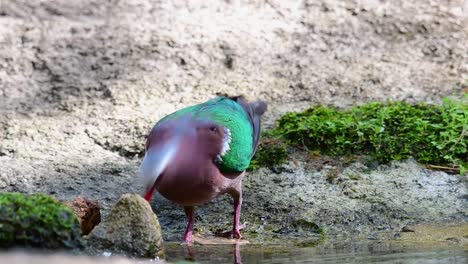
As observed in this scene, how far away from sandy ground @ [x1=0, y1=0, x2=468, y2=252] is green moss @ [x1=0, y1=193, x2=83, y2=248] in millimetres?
1956

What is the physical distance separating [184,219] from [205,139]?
3.17 ft

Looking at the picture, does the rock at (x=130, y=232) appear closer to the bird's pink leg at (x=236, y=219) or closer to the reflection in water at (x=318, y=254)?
the reflection in water at (x=318, y=254)

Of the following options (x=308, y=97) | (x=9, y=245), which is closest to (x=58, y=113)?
(x=308, y=97)

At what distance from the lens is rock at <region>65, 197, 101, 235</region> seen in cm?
470

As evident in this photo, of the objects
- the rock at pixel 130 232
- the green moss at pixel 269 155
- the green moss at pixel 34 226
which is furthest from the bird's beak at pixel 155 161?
the green moss at pixel 269 155

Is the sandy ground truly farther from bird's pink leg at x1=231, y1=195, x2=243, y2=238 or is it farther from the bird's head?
the bird's head

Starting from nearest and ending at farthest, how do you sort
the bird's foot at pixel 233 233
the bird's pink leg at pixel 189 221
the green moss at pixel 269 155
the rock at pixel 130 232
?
1. the rock at pixel 130 232
2. the bird's pink leg at pixel 189 221
3. the bird's foot at pixel 233 233
4. the green moss at pixel 269 155

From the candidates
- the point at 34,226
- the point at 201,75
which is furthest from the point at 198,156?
the point at 201,75

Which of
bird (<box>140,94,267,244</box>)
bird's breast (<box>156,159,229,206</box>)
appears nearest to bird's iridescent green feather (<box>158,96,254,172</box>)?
bird (<box>140,94,267,244</box>)

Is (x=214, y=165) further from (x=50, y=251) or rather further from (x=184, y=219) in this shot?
(x=50, y=251)

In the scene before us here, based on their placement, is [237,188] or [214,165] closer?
[214,165]

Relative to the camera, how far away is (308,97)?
7324mm

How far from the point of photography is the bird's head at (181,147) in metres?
4.27

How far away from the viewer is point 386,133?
20.6 ft
